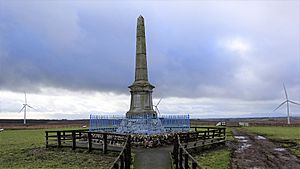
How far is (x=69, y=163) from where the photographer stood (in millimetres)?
15695

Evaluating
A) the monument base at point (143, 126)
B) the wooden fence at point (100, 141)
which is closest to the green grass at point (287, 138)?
the monument base at point (143, 126)

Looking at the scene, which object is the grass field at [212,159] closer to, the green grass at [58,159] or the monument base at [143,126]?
the monument base at [143,126]

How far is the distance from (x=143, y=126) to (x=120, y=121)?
4568 mm

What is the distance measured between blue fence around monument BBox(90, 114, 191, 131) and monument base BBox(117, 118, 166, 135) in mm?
2335

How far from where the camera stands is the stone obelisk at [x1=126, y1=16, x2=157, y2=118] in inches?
889

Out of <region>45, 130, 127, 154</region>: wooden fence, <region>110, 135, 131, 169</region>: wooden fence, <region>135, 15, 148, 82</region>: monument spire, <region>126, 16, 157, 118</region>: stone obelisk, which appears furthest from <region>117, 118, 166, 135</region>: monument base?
<region>110, 135, 131, 169</region>: wooden fence

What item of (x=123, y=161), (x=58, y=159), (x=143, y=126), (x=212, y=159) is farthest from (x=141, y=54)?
(x=123, y=161)

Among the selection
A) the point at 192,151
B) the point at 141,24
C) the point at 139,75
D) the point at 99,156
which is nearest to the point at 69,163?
the point at 99,156

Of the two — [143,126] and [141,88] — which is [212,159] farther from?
[141,88]

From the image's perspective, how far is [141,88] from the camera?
888 inches

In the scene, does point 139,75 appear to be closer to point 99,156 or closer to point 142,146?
Answer: point 142,146

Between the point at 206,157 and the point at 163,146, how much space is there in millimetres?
2835

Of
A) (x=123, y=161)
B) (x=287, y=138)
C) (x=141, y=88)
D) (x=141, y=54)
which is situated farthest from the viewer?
(x=287, y=138)

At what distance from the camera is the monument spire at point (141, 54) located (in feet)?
75.4
